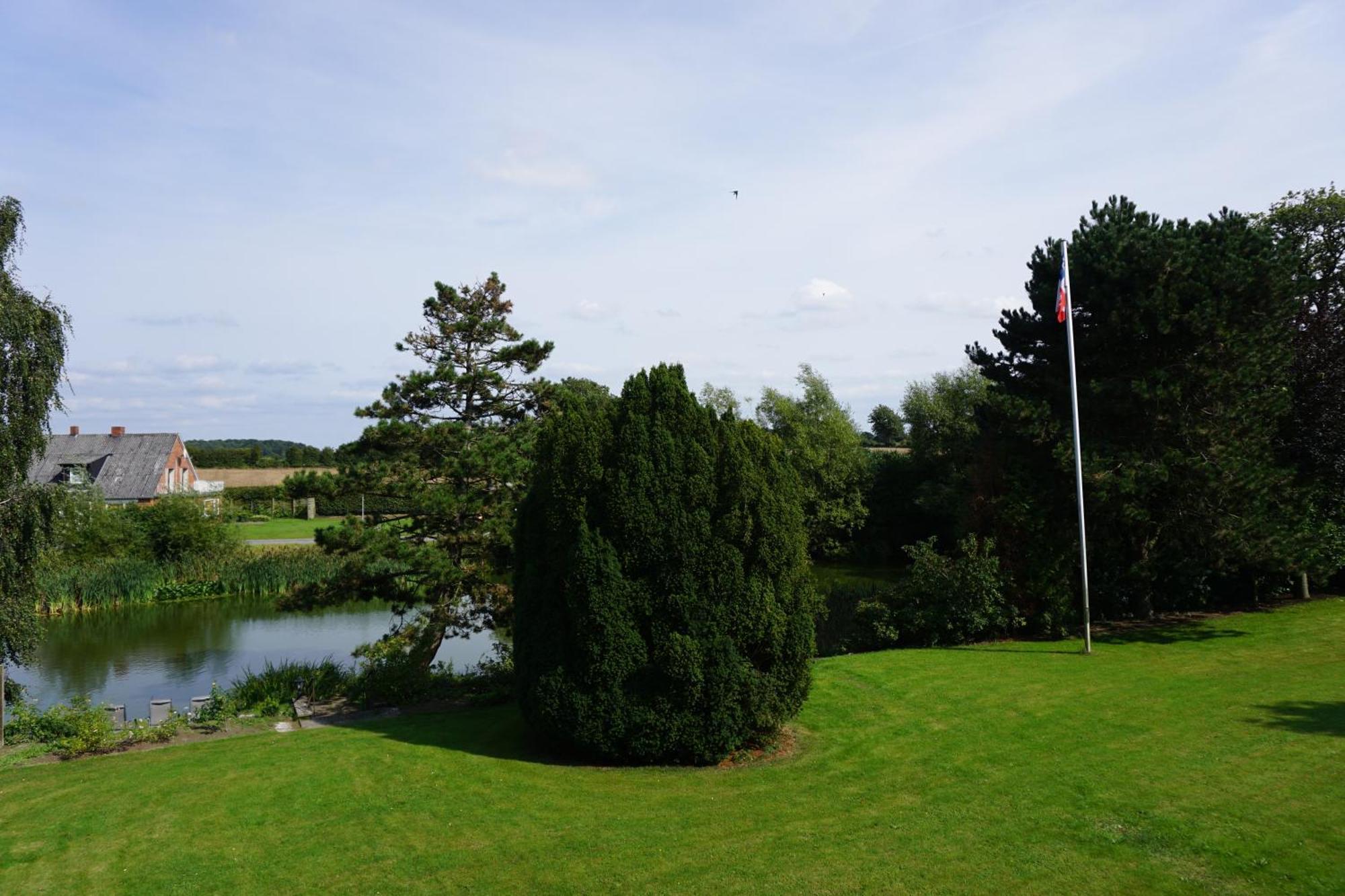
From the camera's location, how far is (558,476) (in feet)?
31.9

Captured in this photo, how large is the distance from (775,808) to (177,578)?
31477 millimetres

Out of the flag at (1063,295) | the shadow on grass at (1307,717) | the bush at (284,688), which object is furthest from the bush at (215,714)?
the flag at (1063,295)

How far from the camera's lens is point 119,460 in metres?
47.1

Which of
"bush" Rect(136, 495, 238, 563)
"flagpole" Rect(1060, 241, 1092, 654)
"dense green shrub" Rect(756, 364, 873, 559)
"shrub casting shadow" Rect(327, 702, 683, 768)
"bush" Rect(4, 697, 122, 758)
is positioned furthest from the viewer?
"dense green shrub" Rect(756, 364, 873, 559)

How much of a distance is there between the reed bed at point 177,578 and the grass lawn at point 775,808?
21.6 metres

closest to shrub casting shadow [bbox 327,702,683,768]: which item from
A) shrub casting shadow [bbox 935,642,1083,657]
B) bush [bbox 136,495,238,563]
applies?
shrub casting shadow [bbox 935,642,1083,657]

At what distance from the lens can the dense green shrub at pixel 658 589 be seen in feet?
30.3

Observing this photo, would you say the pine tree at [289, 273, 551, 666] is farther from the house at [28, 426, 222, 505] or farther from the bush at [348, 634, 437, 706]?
the house at [28, 426, 222, 505]

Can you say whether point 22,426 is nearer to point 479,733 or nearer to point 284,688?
point 284,688

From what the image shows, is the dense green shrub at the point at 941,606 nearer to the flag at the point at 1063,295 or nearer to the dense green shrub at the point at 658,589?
the flag at the point at 1063,295

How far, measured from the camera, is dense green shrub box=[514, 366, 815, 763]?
925 centimetres

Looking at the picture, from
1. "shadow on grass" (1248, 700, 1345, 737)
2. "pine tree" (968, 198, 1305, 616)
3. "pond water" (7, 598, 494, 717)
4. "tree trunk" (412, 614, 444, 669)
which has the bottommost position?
"pond water" (7, 598, 494, 717)

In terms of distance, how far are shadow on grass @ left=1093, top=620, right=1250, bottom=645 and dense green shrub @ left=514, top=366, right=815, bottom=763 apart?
991 centimetres

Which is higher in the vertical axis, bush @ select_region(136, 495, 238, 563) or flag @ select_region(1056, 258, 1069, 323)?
flag @ select_region(1056, 258, 1069, 323)
